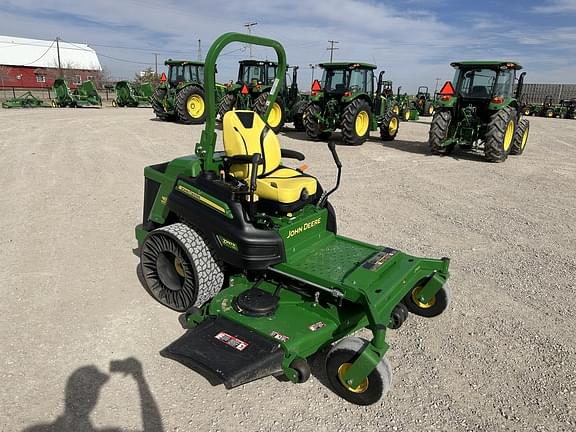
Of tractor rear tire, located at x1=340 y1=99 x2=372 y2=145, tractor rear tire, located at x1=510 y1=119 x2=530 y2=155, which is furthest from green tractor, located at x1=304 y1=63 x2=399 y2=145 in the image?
tractor rear tire, located at x1=510 y1=119 x2=530 y2=155

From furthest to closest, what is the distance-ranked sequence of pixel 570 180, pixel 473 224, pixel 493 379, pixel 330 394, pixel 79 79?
pixel 79 79
pixel 570 180
pixel 473 224
pixel 493 379
pixel 330 394

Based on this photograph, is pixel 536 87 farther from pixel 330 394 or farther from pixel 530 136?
pixel 330 394

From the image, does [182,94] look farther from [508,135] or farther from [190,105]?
[508,135]

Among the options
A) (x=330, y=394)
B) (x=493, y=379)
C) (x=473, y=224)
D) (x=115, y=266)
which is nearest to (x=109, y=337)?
(x=115, y=266)

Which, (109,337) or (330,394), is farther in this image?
(109,337)

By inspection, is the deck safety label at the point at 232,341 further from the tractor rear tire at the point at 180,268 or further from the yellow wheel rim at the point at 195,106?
the yellow wheel rim at the point at 195,106

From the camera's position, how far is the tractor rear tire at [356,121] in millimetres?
11031

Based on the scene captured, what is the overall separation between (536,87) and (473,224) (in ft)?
126

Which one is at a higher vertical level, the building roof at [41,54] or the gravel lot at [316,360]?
the building roof at [41,54]

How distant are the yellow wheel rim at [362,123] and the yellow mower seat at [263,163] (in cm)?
825

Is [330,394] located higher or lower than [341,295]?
lower

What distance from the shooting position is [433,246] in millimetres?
4688

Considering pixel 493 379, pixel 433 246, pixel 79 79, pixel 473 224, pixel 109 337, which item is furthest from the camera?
pixel 79 79

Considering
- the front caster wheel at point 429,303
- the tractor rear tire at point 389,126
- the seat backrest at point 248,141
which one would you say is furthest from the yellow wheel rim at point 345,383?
the tractor rear tire at point 389,126
